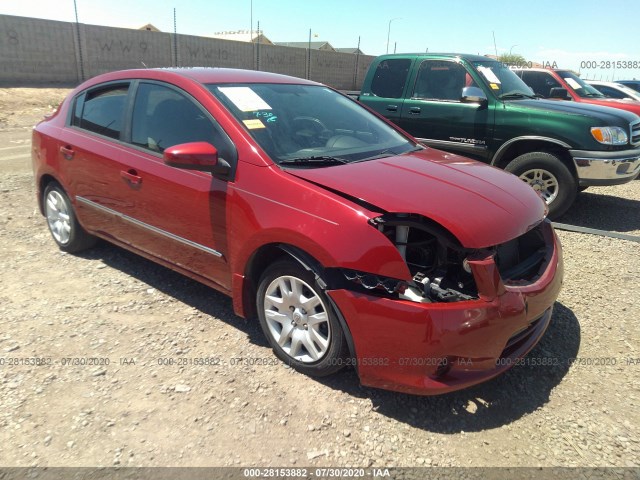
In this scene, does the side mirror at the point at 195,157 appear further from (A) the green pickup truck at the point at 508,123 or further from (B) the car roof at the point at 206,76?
(A) the green pickup truck at the point at 508,123

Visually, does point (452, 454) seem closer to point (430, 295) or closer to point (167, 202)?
point (430, 295)

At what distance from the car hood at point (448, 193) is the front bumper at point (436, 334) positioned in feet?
0.74

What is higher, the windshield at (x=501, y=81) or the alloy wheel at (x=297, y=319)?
the windshield at (x=501, y=81)

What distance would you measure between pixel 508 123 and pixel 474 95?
1.77 ft

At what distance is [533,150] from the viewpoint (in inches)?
232

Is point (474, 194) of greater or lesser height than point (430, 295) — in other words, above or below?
above

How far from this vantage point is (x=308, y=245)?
8.29ft

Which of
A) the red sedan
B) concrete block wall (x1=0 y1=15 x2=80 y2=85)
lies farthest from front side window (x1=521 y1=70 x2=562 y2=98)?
concrete block wall (x1=0 y1=15 x2=80 y2=85)

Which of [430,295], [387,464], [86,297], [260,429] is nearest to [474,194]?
[430,295]

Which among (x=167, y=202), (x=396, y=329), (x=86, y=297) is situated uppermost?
(x=167, y=202)

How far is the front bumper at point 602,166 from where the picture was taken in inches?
215

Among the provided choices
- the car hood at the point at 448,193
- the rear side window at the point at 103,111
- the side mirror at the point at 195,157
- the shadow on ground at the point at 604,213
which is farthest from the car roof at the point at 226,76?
the shadow on ground at the point at 604,213

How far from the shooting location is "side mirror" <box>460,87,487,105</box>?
19.5ft

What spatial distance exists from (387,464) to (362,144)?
2.07 meters
